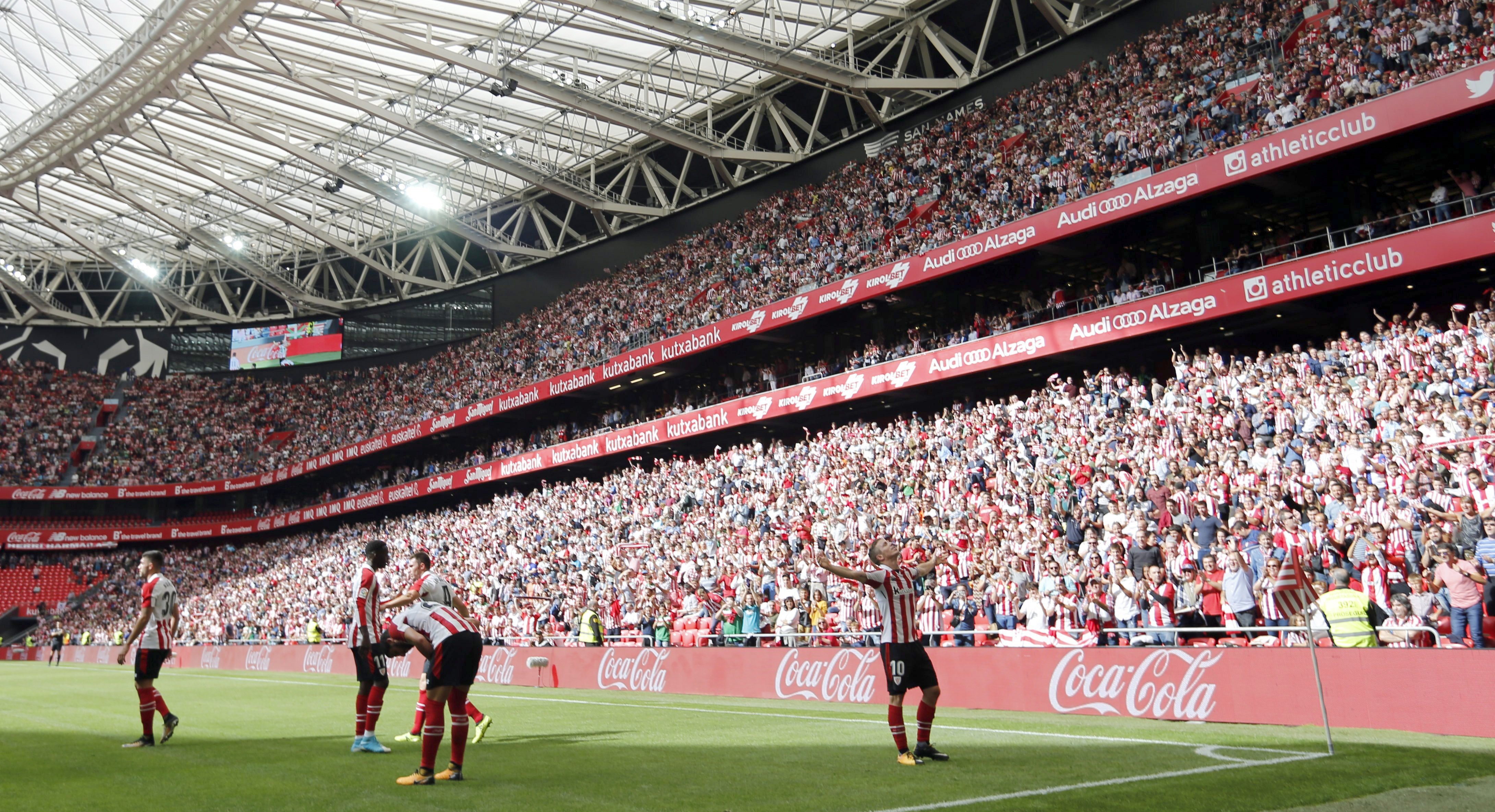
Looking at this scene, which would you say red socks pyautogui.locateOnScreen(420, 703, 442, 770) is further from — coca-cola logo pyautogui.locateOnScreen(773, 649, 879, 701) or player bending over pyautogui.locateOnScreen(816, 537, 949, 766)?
coca-cola logo pyautogui.locateOnScreen(773, 649, 879, 701)

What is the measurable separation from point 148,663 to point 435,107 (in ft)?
89.8

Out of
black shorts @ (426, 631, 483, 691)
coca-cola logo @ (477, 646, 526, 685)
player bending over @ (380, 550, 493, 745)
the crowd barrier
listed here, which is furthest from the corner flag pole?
coca-cola logo @ (477, 646, 526, 685)

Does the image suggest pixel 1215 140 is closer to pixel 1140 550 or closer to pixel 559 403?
pixel 1140 550

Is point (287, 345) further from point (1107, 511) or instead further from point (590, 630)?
Result: point (1107, 511)

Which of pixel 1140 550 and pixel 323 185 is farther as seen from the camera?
pixel 323 185

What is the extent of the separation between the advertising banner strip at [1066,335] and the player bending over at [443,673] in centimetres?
1902

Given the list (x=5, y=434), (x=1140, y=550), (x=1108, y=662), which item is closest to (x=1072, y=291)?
(x=1140, y=550)

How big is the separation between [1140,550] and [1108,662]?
2.07 metres

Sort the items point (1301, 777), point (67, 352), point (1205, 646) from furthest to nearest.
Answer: point (67, 352), point (1205, 646), point (1301, 777)

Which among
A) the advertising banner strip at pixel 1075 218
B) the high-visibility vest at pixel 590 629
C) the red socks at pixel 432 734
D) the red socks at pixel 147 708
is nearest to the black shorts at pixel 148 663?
the red socks at pixel 147 708

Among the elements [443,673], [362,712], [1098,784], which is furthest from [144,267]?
[1098,784]

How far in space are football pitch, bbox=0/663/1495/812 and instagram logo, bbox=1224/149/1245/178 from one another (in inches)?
558

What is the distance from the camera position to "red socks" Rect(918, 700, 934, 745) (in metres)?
8.54

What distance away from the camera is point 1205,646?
12.0 metres
